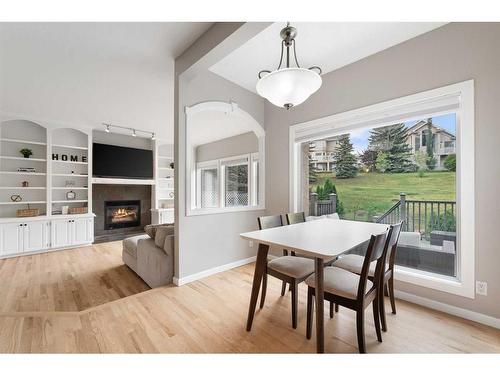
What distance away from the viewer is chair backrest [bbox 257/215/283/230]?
228 centimetres

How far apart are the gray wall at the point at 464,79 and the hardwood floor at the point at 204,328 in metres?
0.48

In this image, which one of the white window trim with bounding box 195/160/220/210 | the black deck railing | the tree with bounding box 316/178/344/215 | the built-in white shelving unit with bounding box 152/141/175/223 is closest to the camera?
the black deck railing

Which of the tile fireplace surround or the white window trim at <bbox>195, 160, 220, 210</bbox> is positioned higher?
the white window trim at <bbox>195, 160, 220, 210</bbox>

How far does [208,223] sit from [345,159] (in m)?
2.05

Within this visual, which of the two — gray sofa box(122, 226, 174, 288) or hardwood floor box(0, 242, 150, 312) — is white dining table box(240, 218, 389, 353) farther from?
hardwood floor box(0, 242, 150, 312)

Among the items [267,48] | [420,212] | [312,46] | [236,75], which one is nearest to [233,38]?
[267,48]

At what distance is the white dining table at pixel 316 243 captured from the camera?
1410 mm

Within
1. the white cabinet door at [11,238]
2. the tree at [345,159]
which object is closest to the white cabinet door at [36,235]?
the white cabinet door at [11,238]

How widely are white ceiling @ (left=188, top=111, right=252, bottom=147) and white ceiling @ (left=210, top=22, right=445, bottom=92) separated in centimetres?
125

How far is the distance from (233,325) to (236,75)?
9.76ft

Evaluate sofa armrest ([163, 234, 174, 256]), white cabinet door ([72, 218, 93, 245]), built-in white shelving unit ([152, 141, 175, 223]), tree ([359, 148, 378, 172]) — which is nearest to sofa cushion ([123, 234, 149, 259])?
Result: sofa armrest ([163, 234, 174, 256])

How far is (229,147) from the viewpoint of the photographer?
555 cm

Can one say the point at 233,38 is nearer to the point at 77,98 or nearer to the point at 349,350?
the point at 349,350

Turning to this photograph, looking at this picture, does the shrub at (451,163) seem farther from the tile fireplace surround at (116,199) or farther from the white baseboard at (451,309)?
the tile fireplace surround at (116,199)
